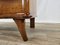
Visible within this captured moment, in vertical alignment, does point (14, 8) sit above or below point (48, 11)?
above

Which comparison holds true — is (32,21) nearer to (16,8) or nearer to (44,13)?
(44,13)

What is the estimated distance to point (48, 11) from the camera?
75.7 inches

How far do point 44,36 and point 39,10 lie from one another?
661 mm

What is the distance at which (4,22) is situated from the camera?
1.95 meters

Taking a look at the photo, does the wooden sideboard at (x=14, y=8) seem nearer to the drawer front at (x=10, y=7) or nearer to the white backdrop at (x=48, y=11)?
the drawer front at (x=10, y=7)

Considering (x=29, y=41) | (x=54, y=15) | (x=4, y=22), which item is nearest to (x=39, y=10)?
(x=54, y=15)

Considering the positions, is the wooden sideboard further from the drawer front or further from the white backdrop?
the white backdrop

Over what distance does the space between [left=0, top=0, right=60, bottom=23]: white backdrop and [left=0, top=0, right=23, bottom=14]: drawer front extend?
85 centimetres

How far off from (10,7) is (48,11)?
3.05ft

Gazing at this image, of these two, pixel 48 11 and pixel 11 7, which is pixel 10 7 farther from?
pixel 48 11

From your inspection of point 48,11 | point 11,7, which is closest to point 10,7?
point 11,7

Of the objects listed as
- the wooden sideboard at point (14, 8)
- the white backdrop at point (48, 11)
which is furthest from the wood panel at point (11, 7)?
the white backdrop at point (48, 11)

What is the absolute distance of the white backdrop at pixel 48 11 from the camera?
Answer: 6.24 feet

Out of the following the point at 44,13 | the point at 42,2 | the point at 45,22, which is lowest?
the point at 45,22
